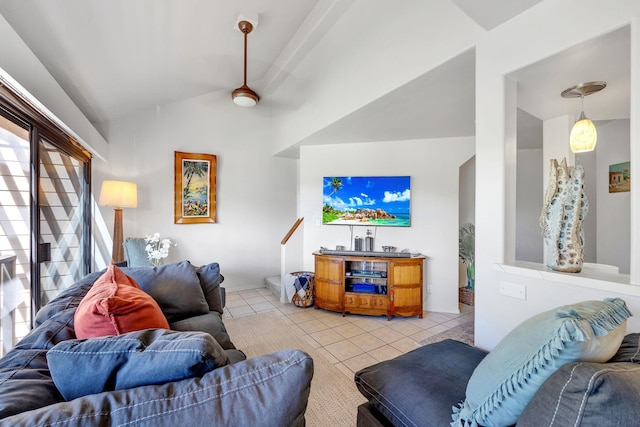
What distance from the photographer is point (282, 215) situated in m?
5.00

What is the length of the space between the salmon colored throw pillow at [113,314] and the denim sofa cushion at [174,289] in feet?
2.10

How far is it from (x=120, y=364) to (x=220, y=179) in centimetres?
399

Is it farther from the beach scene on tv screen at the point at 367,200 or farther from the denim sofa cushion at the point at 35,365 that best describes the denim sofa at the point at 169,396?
the beach scene on tv screen at the point at 367,200


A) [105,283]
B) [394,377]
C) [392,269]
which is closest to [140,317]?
[105,283]

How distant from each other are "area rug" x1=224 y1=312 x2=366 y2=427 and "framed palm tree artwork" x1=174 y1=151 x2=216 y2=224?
1.78 metres

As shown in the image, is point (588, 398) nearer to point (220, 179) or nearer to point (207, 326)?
point (207, 326)

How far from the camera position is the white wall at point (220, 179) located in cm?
384

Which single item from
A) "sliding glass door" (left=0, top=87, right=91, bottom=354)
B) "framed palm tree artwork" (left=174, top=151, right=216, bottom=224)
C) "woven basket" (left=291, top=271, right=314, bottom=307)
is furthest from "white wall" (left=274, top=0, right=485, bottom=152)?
"sliding glass door" (left=0, top=87, right=91, bottom=354)

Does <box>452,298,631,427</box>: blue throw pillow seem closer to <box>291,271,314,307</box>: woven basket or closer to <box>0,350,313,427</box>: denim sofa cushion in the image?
<box>0,350,313,427</box>: denim sofa cushion

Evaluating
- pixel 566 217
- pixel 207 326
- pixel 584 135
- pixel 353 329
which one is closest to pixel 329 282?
pixel 353 329

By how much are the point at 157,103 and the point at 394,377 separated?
4.46 meters

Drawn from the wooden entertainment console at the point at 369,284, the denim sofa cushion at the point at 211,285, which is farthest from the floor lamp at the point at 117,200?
the wooden entertainment console at the point at 369,284

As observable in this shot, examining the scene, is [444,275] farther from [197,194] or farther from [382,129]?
[197,194]

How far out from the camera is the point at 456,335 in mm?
2836
